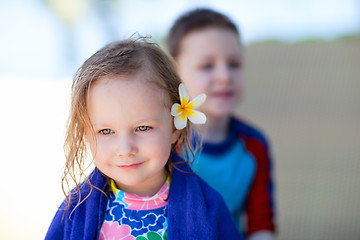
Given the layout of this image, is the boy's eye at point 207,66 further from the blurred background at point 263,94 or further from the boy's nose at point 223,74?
the blurred background at point 263,94

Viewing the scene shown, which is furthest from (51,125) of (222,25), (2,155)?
(222,25)

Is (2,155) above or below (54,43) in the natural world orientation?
below

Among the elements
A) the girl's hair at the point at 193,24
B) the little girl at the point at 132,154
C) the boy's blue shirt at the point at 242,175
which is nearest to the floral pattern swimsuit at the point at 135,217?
the little girl at the point at 132,154

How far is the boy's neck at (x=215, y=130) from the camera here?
1503 millimetres

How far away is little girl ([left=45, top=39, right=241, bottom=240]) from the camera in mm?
826

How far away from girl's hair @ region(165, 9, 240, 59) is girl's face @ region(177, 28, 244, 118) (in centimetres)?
3

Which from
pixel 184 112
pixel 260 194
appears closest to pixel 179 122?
pixel 184 112

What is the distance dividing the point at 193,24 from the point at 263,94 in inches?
43.0

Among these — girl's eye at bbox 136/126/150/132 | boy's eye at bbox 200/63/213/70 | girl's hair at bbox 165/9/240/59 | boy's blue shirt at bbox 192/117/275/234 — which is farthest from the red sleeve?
girl's eye at bbox 136/126/150/132

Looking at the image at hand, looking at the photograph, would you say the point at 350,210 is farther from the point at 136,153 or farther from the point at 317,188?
the point at 136,153

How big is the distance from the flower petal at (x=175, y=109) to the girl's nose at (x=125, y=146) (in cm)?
11

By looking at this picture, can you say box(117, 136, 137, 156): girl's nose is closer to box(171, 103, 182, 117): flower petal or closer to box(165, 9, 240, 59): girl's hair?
box(171, 103, 182, 117): flower petal

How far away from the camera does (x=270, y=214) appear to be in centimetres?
147

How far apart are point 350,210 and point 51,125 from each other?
1.63m
